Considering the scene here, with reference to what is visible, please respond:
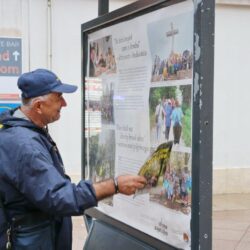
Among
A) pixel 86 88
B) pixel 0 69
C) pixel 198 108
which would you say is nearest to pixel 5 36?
pixel 0 69

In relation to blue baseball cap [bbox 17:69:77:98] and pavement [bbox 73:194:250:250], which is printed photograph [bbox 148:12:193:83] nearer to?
blue baseball cap [bbox 17:69:77:98]

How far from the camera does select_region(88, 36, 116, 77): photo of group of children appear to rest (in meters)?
3.10

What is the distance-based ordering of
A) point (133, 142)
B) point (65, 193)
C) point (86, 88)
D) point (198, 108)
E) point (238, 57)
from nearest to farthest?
point (198, 108) → point (65, 193) → point (133, 142) → point (86, 88) → point (238, 57)

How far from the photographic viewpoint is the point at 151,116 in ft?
8.57

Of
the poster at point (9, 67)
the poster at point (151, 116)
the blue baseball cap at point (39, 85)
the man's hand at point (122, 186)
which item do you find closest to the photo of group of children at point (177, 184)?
the poster at point (151, 116)

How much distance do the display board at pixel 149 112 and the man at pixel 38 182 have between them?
0.18 metres

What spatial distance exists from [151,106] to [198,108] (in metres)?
0.47

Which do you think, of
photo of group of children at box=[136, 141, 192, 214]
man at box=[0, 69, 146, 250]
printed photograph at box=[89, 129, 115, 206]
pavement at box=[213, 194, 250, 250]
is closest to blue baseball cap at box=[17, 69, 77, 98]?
man at box=[0, 69, 146, 250]

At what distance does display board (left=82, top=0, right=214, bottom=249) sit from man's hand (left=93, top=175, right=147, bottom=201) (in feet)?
0.18

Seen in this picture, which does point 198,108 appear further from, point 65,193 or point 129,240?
point 129,240

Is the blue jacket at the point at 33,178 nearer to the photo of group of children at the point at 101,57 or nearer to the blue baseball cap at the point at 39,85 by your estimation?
the blue baseball cap at the point at 39,85

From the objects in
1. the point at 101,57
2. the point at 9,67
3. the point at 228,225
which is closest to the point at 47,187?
the point at 101,57

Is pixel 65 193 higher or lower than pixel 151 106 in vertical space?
lower

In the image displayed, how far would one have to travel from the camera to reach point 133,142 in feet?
9.20
